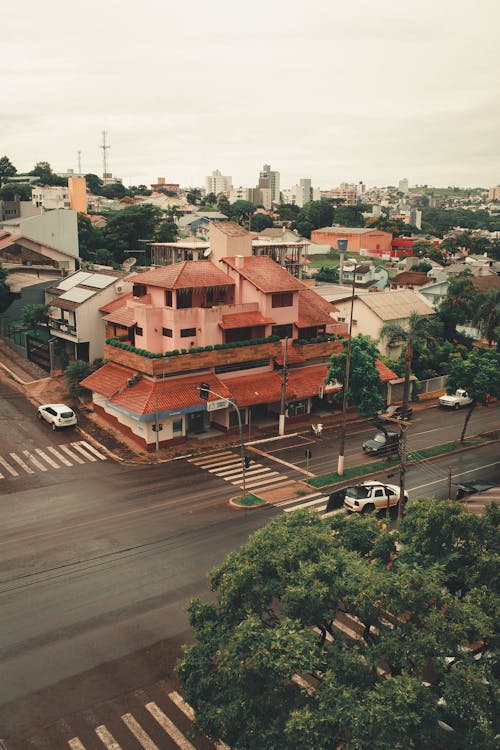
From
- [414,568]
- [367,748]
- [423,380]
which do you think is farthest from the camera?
[423,380]

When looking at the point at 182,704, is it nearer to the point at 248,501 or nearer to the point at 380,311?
the point at 248,501

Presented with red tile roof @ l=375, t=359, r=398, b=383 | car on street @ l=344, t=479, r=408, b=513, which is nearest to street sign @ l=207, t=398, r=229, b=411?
car on street @ l=344, t=479, r=408, b=513

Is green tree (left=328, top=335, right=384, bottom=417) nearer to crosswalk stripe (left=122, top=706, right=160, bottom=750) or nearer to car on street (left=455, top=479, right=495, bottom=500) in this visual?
car on street (left=455, top=479, right=495, bottom=500)

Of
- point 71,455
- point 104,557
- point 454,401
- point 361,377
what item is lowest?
point 454,401

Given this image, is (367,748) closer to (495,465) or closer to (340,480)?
(340,480)

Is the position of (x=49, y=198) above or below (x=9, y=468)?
above

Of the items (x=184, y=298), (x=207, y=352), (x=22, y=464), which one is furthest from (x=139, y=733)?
(x=184, y=298)

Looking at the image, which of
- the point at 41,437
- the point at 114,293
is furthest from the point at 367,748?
the point at 114,293
